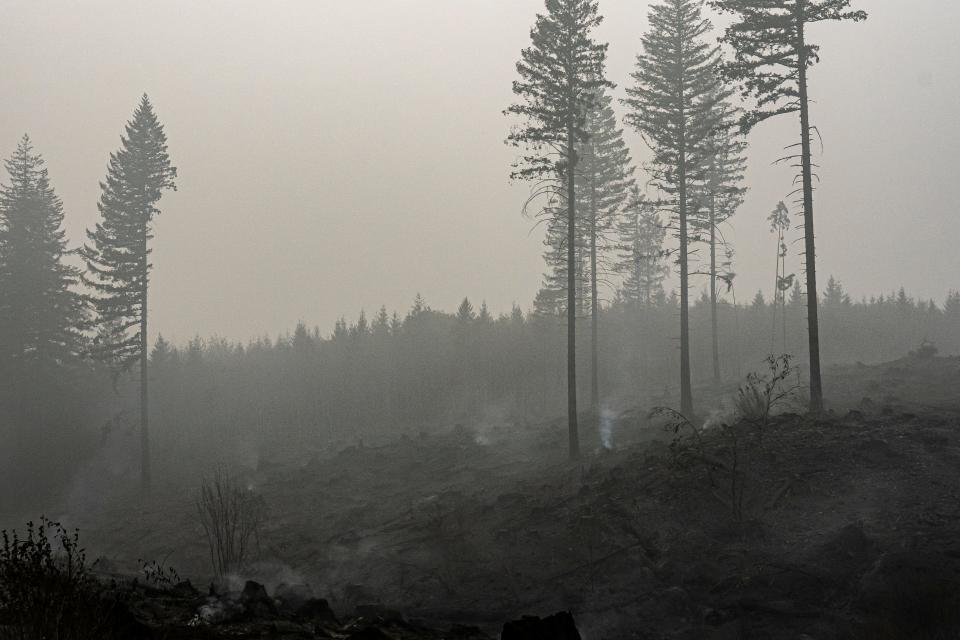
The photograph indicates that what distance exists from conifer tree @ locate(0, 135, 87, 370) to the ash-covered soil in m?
20.3

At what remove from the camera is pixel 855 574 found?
9.77 metres

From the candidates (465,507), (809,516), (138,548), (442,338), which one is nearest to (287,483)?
(138,548)

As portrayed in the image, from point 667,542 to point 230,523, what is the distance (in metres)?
15.3

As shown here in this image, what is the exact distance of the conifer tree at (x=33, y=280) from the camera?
118 ft

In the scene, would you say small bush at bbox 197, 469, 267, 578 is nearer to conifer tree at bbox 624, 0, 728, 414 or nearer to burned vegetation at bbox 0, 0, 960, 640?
burned vegetation at bbox 0, 0, 960, 640

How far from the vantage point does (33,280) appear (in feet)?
119

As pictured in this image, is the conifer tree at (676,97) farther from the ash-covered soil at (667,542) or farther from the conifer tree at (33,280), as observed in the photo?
the conifer tree at (33,280)

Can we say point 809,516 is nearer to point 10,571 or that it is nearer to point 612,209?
point 10,571

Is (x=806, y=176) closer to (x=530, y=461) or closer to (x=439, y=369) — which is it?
(x=530, y=461)

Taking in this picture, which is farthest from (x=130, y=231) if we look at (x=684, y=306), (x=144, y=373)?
(x=684, y=306)

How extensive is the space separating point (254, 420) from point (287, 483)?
27868 millimetres

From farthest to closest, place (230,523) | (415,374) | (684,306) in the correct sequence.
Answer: (415,374) < (684,306) < (230,523)

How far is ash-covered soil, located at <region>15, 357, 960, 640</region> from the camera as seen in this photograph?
30.5 ft

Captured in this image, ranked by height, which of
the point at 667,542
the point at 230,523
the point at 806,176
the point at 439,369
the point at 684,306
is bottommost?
the point at 230,523
